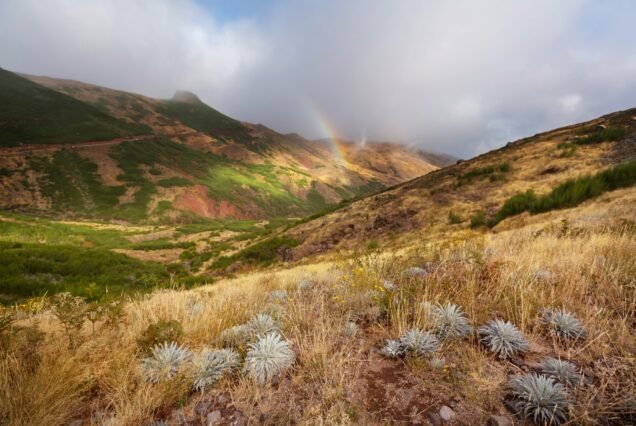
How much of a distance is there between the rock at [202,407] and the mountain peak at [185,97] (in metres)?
201

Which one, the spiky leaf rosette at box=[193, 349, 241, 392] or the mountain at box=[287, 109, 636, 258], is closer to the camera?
the spiky leaf rosette at box=[193, 349, 241, 392]

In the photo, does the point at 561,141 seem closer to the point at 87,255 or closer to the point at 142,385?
the point at 142,385

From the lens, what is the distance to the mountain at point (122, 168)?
52.9 metres

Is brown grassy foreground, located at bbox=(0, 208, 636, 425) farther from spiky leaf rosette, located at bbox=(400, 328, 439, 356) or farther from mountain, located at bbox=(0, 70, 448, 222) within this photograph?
mountain, located at bbox=(0, 70, 448, 222)

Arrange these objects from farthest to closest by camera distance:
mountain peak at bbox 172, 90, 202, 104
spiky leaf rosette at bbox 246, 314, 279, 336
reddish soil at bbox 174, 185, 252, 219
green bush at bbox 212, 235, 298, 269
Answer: mountain peak at bbox 172, 90, 202, 104 < reddish soil at bbox 174, 185, 252, 219 < green bush at bbox 212, 235, 298, 269 < spiky leaf rosette at bbox 246, 314, 279, 336

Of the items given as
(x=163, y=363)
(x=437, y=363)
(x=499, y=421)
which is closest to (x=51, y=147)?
(x=163, y=363)

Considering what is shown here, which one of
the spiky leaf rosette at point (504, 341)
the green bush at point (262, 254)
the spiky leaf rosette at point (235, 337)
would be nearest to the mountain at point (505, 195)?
the green bush at point (262, 254)

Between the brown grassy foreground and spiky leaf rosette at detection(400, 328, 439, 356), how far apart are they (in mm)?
102

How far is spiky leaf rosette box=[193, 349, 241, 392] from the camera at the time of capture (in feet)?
8.18

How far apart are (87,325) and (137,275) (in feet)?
53.8

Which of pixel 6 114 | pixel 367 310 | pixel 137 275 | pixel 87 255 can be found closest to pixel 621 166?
pixel 367 310

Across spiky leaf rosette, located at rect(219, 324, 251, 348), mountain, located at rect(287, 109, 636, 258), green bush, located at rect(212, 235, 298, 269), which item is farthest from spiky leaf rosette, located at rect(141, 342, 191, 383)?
green bush, located at rect(212, 235, 298, 269)

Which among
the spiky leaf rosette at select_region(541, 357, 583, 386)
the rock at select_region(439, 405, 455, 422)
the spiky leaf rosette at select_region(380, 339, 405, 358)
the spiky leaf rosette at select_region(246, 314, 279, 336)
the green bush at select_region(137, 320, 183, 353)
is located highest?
the green bush at select_region(137, 320, 183, 353)

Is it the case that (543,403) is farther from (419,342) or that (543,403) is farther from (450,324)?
(450,324)
